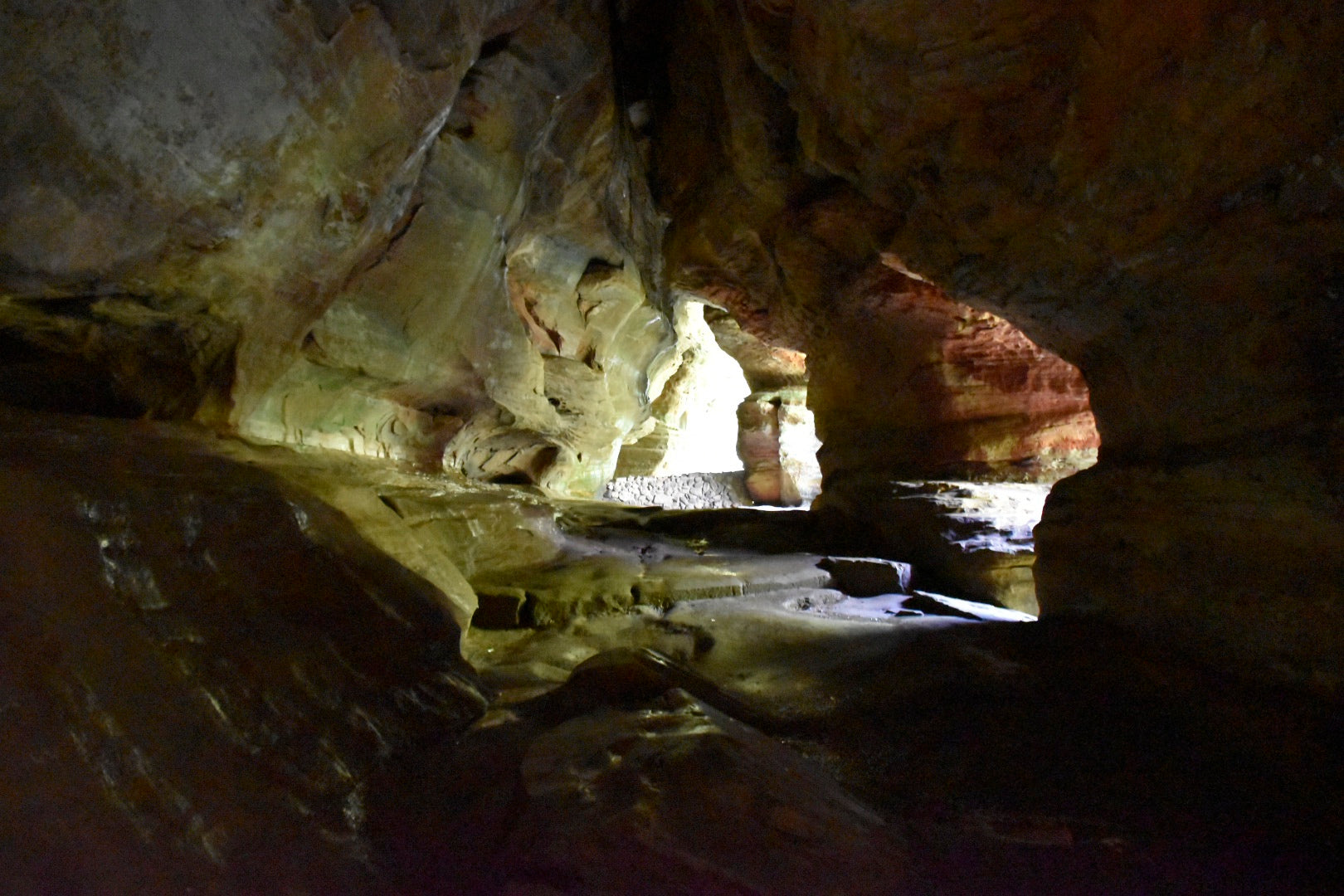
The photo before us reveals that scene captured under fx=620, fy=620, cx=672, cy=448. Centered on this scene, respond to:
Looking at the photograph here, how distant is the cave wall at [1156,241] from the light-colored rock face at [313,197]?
9.52 feet

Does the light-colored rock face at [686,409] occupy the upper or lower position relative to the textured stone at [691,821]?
upper

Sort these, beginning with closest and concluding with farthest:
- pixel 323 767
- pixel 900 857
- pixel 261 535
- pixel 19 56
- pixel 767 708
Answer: pixel 900 857 < pixel 323 767 < pixel 261 535 < pixel 19 56 < pixel 767 708

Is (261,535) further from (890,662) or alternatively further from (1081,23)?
(1081,23)

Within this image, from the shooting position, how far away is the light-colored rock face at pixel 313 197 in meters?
2.93

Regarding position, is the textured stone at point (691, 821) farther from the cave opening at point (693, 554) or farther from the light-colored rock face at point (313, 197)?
the light-colored rock face at point (313, 197)

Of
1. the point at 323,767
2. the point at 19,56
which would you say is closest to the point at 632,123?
the point at 19,56

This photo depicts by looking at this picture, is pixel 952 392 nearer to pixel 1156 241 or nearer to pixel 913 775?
pixel 1156 241

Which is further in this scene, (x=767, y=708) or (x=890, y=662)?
(x=890, y=662)

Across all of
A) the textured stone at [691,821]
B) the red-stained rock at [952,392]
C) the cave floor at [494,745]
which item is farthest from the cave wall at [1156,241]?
the red-stained rock at [952,392]

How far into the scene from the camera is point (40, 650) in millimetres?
1431

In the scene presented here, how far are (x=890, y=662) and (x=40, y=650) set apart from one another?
3.14m

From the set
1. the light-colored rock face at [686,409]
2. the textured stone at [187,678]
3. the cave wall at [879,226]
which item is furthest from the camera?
the light-colored rock face at [686,409]

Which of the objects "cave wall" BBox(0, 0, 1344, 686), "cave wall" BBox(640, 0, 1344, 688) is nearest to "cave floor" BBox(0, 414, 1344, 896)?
"cave wall" BBox(640, 0, 1344, 688)

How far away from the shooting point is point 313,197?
13.8 ft
